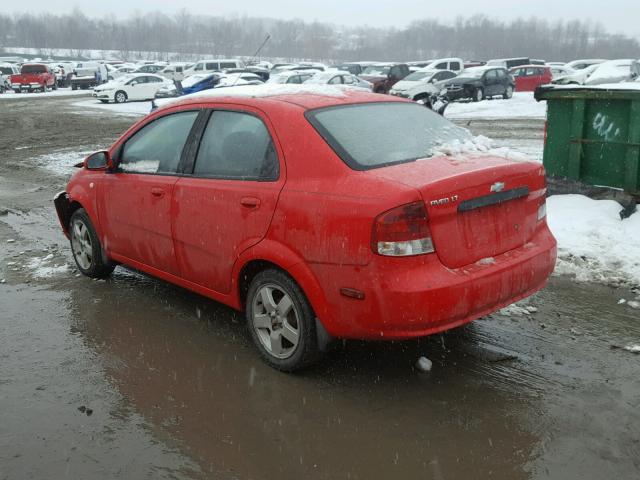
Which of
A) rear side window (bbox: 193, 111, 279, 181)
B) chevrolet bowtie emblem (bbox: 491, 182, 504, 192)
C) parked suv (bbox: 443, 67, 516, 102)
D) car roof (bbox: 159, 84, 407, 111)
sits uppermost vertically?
parked suv (bbox: 443, 67, 516, 102)

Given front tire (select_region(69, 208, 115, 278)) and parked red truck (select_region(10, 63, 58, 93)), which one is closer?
front tire (select_region(69, 208, 115, 278))

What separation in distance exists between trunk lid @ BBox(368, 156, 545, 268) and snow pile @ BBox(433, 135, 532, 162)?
0.08 meters

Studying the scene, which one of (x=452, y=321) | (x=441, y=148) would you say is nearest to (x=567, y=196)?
A: (x=441, y=148)

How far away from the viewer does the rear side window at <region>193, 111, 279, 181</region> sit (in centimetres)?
404

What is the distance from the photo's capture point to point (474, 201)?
11.7ft

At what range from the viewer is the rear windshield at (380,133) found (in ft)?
12.6

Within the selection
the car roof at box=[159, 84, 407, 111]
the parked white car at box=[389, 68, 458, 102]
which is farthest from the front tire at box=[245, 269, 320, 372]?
the parked white car at box=[389, 68, 458, 102]

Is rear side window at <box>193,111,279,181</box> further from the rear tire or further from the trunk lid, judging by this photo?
the rear tire

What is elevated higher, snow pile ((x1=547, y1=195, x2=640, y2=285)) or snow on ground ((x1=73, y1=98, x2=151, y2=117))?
snow on ground ((x1=73, y1=98, x2=151, y2=117))

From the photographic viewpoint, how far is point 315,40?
494ft

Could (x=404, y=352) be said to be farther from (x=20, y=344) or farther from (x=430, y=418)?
(x=20, y=344)

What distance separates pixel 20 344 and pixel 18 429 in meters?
1.23

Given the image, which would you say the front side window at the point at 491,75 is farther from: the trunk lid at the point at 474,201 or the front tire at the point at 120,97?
the trunk lid at the point at 474,201

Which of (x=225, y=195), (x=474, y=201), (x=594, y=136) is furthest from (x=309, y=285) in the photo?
(x=594, y=136)
